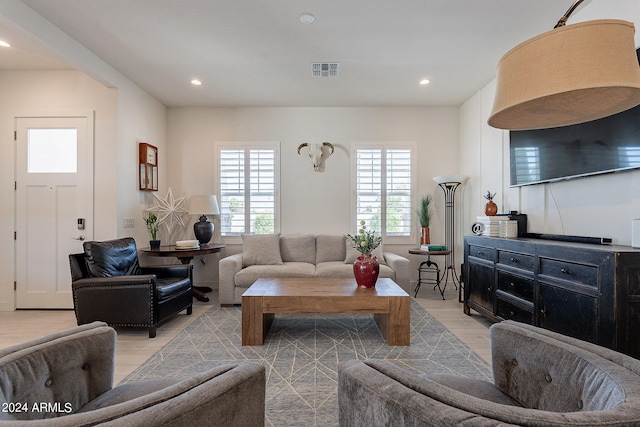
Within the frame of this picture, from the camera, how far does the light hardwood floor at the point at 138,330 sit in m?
2.66

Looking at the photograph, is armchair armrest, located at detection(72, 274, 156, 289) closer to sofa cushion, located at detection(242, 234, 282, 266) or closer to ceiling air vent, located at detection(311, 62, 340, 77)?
sofa cushion, located at detection(242, 234, 282, 266)

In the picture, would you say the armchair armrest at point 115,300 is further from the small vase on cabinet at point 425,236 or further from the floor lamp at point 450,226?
the floor lamp at point 450,226

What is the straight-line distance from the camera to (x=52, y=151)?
3.86 m

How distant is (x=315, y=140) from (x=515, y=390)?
4356mm

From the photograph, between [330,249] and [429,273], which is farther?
[429,273]

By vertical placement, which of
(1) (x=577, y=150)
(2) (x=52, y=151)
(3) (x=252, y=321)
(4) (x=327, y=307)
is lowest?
(3) (x=252, y=321)

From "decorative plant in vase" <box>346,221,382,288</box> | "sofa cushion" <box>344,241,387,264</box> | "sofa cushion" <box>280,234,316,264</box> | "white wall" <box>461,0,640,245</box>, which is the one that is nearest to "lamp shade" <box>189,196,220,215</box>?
"sofa cushion" <box>280,234,316,264</box>

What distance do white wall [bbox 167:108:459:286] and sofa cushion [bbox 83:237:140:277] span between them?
62.5 inches

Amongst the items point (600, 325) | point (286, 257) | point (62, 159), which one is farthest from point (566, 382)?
point (62, 159)

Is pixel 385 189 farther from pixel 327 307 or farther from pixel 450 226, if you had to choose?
pixel 327 307

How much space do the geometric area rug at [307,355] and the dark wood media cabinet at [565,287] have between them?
0.59 metres

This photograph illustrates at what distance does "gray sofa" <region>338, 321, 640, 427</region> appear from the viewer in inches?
25.2

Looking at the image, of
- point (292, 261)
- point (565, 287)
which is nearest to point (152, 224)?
point (292, 261)

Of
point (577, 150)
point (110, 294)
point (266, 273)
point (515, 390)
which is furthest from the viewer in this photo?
point (266, 273)
